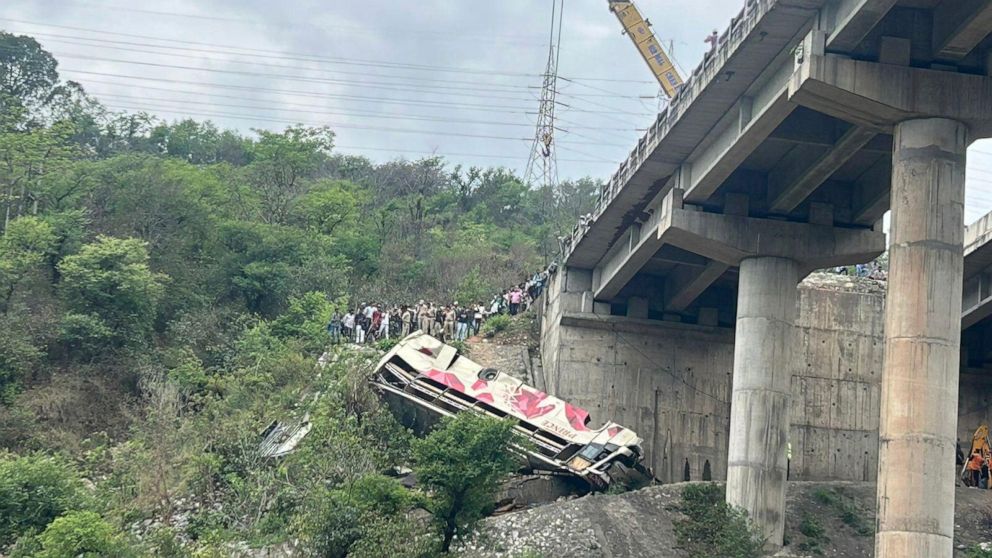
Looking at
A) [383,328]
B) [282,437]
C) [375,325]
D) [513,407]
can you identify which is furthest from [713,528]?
[375,325]

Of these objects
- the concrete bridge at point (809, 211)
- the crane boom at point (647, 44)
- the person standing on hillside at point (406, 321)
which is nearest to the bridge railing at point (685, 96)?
the concrete bridge at point (809, 211)

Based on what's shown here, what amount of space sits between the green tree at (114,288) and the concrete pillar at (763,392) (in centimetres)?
2208

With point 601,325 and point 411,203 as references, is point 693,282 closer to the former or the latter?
point 601,325

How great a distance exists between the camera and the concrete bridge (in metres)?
26.9

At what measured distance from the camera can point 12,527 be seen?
32.9 meters

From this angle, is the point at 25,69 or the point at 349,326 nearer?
the point at 349,326

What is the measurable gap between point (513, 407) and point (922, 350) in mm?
15566

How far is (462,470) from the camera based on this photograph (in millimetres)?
31359

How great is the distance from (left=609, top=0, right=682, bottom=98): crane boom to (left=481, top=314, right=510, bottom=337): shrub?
23.8m

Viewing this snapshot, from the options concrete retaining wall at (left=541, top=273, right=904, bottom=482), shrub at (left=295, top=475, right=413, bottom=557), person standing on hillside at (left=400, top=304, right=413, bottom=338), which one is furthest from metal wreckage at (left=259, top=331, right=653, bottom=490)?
person standing on hillside at (left=400, top=304, right=413, bottom=338)

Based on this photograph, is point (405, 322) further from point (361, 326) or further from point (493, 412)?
Result: point (493, 412)

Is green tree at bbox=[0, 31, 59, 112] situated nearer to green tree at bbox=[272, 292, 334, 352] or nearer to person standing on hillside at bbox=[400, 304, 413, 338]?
green tree at bbox=[272, 292, 334, 352]

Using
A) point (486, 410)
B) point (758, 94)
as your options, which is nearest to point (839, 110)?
point (758, 94)

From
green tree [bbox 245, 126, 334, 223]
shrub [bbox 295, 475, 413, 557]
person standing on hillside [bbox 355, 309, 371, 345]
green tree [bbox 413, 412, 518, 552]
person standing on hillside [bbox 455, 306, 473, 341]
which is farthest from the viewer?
green tree [bbox 245, 126, 334, 223]
